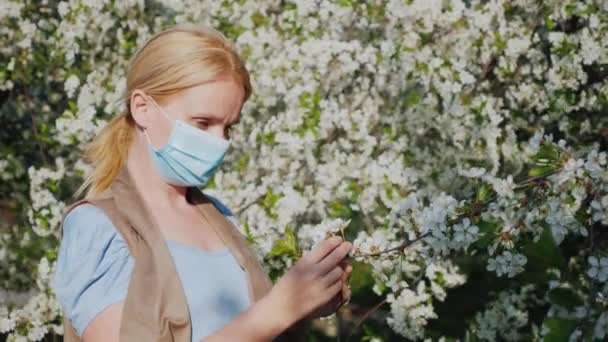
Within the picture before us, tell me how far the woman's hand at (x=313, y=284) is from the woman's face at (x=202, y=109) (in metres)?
0.43

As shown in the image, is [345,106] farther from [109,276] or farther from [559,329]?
[109,276]

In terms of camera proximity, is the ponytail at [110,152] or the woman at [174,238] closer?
the woman at [174,238]

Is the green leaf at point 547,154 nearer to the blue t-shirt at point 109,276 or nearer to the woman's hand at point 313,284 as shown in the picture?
the woman's hand at point 313,284

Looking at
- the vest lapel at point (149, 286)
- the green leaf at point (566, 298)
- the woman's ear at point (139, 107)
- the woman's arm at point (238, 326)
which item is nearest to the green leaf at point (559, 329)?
the green leaf at point (566, 298)

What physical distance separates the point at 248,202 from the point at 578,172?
251 centimetres

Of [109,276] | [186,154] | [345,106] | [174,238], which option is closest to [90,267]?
[109,276]

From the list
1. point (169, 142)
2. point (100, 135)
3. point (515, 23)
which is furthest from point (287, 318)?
point (515, 23)

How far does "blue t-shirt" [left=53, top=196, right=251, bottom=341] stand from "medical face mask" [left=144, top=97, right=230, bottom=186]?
23 centimetres

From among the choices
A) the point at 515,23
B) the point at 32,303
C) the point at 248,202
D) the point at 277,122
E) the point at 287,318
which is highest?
the point at 287,318

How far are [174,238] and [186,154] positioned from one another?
0.73 feet

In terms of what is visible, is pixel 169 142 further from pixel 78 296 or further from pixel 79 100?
pixel 79 100

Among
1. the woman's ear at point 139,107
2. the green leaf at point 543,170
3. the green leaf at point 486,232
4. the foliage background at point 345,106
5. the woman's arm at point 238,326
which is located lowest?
the foliage background at point 345,106

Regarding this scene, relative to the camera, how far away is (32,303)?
4.25 meters

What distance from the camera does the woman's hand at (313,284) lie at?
190 centimetres
